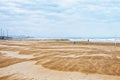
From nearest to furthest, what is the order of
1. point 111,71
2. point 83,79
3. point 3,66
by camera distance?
1. point 83,79
2. point 111,71
3. point 3,66

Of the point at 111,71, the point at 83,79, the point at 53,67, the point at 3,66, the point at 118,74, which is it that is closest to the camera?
the point at 83,79

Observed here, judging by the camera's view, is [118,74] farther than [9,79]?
Yes

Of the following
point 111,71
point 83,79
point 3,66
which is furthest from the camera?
point 3,66

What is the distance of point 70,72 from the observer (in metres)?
20.9

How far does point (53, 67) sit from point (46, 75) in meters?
3.59

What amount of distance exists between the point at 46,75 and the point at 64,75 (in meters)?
1.53

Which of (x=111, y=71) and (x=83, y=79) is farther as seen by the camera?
(x=111, y=71)

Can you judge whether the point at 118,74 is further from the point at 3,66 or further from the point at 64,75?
the point at 3,66

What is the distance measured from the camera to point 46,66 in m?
24.3

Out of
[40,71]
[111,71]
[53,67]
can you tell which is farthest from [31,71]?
[111,71]

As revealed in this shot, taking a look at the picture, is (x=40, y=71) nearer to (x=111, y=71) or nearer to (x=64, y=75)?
(x=64, y=75)

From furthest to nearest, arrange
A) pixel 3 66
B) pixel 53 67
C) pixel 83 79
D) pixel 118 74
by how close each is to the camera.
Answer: pixel 3 66 → pixel 53 67 → pixel 118 74 → pixel 83 79

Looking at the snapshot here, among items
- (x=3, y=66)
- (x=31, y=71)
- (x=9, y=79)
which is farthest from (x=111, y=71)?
(x=3, y=66)

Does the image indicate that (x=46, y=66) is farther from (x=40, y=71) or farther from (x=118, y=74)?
(x=118, y=74)
